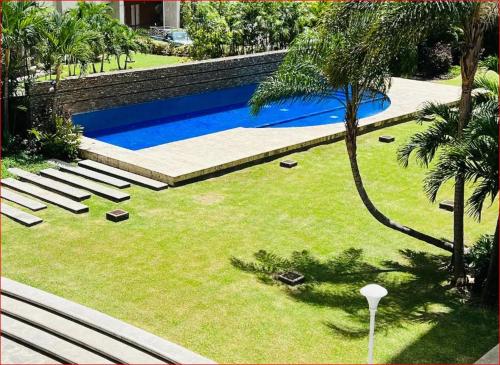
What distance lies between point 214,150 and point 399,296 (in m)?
9.29

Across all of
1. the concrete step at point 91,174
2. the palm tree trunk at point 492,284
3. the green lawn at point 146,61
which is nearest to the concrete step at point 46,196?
the concrete step at point 91,174

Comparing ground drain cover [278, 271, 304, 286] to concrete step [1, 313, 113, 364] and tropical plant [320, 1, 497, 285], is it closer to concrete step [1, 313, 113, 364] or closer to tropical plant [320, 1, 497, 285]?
tropical plant [320, 1, 497, 285]

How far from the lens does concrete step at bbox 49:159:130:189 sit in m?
18.0

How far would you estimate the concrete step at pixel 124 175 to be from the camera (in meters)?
18.0

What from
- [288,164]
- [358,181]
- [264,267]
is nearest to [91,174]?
[288,164]

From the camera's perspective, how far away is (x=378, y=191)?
18.2 metres

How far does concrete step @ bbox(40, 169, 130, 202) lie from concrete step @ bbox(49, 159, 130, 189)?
0.62 feet

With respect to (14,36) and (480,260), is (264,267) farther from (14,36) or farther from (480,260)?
(14,36)

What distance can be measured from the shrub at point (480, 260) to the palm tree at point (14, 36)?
12.8m

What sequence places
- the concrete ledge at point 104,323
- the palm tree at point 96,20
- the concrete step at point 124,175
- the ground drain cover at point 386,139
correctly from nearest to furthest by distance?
the concrete ledge at point 104,323, the concrete step at point 124,175, the ground drain cover at point 386,139, the palm tree at point 96,20

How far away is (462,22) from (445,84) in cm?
2146

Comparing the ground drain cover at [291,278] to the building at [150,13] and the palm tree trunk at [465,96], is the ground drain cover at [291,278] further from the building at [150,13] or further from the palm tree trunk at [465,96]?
the building at [150,13]

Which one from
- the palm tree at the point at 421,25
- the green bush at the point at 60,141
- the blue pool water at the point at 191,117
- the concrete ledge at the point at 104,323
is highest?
the palm tree at the point at 421,25

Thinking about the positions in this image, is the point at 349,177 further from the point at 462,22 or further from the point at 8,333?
the point at 8,333
